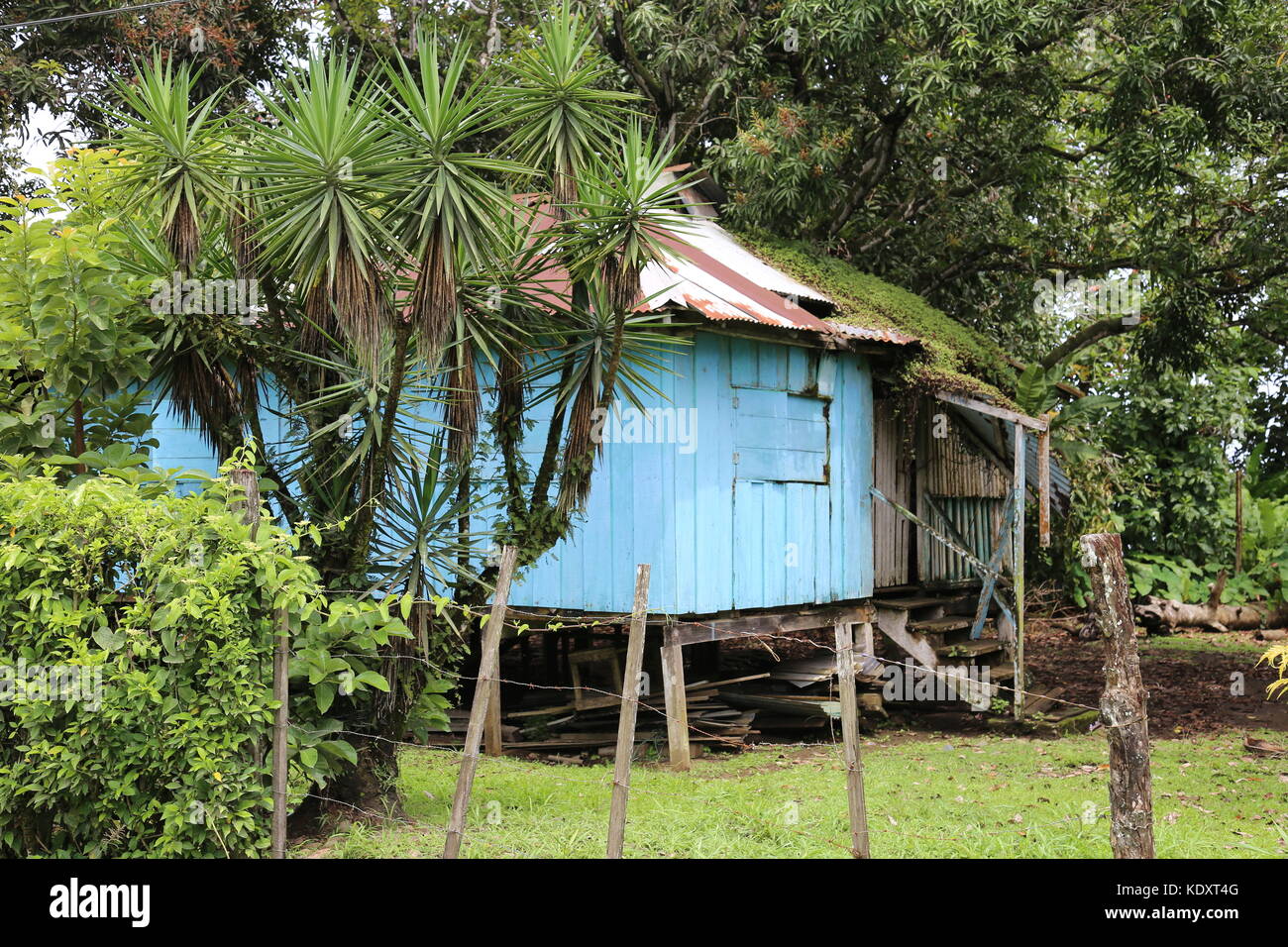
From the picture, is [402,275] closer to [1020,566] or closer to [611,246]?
[611,246]

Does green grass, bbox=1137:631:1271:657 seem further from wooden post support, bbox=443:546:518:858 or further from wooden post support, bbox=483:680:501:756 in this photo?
wooden post support, bbox=443:546:518:858

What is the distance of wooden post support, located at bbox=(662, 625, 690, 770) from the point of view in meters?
10.1

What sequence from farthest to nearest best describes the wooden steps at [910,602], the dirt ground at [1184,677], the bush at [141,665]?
the wooden steps at [910,602] < the dirt ground at [1184,677] < the bush at [141,665]

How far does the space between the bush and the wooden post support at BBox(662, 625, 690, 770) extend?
4.84 meters

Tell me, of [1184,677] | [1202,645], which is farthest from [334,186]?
[1202,645]

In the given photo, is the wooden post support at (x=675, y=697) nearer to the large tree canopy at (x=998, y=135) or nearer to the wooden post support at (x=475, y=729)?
the wooden post support at (x=475, y=729)

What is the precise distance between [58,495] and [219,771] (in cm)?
157

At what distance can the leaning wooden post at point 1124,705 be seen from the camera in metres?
4.68

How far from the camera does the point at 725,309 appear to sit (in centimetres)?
1005

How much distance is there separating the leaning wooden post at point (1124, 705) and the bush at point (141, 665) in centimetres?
336

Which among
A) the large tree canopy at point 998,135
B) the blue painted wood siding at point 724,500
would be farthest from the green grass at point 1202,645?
the blue painted wood siding at point 724,500

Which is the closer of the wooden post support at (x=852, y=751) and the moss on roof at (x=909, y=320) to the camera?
the wooden post support at (x=852, y=751)

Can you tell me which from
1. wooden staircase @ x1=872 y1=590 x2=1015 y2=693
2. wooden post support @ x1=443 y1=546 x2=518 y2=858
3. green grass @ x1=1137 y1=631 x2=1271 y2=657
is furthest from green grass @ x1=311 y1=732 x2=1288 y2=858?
green grass @ x1=1137 y1=631 x2=1271 y2=657

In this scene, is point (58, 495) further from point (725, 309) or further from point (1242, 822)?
point (1242, 822)
